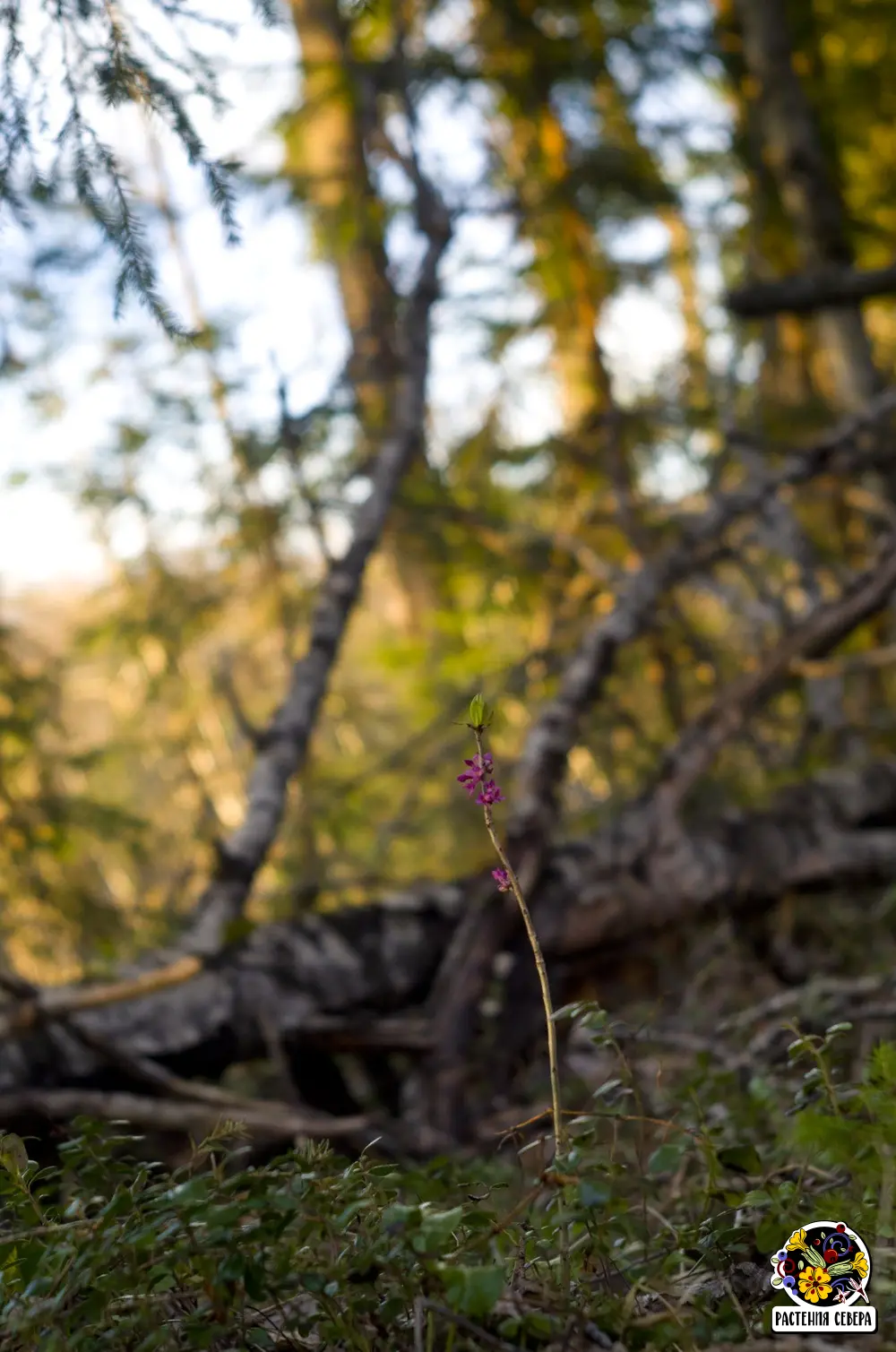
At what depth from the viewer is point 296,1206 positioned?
1.47 m

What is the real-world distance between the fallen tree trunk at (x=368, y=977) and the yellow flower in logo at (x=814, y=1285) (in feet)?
6.52

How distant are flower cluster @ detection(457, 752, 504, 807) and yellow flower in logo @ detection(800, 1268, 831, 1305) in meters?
0.75

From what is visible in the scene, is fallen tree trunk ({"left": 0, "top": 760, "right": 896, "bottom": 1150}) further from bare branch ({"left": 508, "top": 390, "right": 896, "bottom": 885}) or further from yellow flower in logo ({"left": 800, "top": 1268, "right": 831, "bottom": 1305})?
yellow flower in logo ({"left": 800, "top": 1268, "right": 831, "bottom": 1305})

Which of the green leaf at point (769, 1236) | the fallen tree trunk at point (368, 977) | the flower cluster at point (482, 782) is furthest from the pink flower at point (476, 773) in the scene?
the fallen tree trunk at point (368, 977)

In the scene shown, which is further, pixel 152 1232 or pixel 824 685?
pixel 824 685

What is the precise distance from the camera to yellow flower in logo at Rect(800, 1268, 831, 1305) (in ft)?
4.95

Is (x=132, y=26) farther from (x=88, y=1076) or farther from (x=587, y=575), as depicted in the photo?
(x=587, y=575)

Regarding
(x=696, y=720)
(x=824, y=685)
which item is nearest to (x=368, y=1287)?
(x=696, y=720)

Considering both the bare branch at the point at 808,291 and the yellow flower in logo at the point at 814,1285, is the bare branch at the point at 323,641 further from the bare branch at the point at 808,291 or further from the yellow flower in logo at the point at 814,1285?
the yellow flower in logo at the point at 814,1285

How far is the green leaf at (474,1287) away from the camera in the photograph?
1257 mm

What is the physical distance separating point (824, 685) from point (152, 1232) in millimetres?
5519

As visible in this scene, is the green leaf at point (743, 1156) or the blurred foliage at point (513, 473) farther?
the blurred foliage at point (513, 473)

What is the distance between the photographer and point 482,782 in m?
1.59

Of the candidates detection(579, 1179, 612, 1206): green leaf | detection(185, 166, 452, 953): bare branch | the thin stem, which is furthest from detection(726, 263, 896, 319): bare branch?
detection(579, 1179, 612, 1206): green leaf
